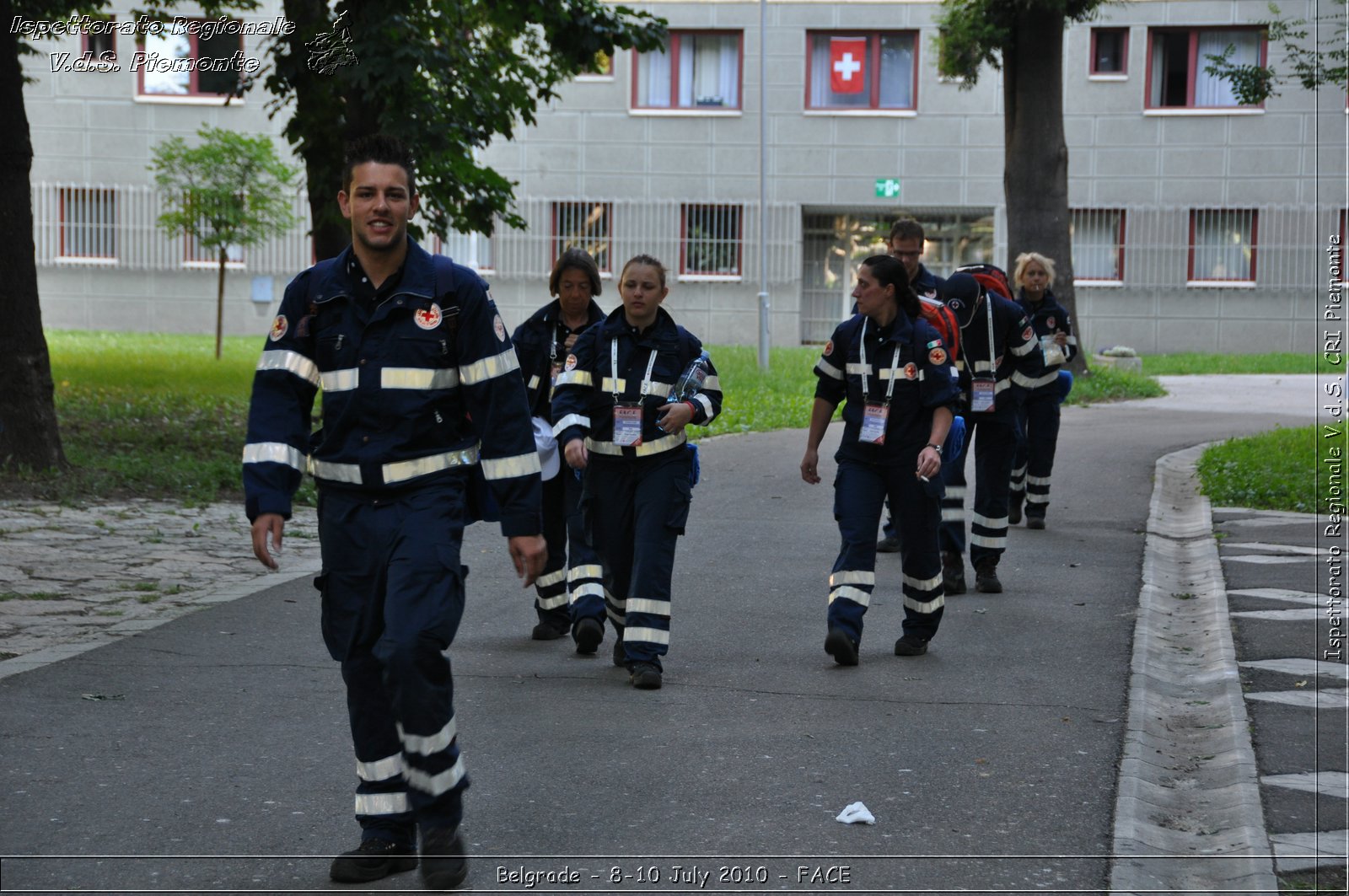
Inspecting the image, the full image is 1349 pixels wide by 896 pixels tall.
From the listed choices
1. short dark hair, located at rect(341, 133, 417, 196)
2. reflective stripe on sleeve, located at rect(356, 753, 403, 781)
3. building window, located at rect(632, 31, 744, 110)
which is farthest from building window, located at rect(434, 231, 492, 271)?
reflective stripe on sleeve, located at rect(356, 753, 403, 781)

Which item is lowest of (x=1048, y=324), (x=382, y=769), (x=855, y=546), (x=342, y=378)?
(x=382, y=769)

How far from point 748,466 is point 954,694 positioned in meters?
8.83

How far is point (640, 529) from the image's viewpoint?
22.7 ft

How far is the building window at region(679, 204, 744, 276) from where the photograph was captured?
120 feet

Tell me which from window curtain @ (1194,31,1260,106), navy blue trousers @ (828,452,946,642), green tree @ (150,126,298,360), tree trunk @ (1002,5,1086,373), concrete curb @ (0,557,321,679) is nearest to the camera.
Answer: concrete curb @ (0,557,321,679)

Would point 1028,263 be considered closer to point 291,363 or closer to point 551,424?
point 551,424

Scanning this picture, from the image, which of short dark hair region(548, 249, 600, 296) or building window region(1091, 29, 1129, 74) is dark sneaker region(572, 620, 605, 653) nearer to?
short dark hair region(548, 249, 600, 296)

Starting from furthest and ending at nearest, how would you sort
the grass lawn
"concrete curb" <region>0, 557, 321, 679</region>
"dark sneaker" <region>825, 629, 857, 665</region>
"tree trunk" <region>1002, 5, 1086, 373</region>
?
1. "tree trunk" <region>1002, 5, 1086, 373</region>
2. the grass lawn
3. "dark sneaker" <region>825, 629, 857, 665</region>
4. "concrete curb" <region>0, 557, 321, 679</region>

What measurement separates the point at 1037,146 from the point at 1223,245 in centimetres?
1469

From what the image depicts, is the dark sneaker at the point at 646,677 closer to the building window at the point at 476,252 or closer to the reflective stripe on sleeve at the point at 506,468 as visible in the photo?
the reflective stripe on sleeve at the point at 506,468

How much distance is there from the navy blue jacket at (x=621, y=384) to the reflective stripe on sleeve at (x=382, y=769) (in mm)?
2624

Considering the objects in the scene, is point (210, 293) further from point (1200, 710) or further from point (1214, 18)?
point (1200, 710)

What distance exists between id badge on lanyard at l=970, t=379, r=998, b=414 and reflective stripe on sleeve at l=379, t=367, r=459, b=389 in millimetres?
5647

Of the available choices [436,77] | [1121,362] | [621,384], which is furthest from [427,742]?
[1121,362]
